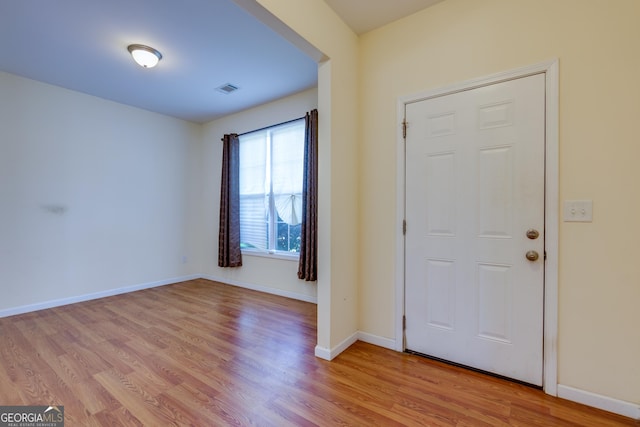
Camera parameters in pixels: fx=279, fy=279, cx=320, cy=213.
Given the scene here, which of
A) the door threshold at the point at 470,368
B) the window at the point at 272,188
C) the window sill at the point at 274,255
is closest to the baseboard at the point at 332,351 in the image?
the door threshold at the point at 470,368

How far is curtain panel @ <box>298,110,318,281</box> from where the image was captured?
11.5 feet

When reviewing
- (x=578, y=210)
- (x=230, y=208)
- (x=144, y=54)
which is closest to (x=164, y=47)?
(x=144, y=54)

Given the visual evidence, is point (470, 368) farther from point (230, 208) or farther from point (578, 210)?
point (230, 208)

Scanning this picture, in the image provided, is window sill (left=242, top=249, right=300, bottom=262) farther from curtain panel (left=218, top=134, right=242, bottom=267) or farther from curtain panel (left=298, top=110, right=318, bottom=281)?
curtain panel (left=298, top=110, right=318, bottom=281)

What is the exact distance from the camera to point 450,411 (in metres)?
1.63

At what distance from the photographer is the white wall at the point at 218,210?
3.81 m

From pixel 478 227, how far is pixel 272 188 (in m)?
2.88

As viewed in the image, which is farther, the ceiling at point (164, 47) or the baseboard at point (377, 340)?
the baseboard at point (377, 340)

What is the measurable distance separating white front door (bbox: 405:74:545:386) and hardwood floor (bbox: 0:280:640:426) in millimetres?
235

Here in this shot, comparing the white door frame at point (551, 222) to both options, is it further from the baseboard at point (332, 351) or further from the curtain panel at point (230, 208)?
the curtain panel at point (230, 208)

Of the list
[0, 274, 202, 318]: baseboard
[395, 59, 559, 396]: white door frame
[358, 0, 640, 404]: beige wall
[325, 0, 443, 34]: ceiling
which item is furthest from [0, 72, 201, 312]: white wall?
[395, 59, 559, 396]: white door frame

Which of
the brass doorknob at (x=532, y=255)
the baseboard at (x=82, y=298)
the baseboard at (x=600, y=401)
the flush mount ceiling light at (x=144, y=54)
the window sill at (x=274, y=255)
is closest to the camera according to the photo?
the baseboard at (x=600, y=401)

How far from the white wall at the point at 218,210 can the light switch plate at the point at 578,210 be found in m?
2.70

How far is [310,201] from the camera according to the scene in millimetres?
3537
